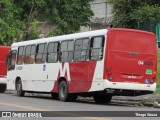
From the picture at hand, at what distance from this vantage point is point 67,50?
23312 mm

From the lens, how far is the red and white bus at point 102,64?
20781 millimetres

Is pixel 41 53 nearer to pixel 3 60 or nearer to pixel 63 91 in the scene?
pixel 63 91

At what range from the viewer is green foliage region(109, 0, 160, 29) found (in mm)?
44406

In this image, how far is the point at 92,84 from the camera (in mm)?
21375

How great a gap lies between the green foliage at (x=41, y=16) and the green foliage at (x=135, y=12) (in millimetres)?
3096

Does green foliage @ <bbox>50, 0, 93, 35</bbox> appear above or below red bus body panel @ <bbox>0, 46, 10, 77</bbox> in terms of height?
above

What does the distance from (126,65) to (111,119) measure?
6494 mm

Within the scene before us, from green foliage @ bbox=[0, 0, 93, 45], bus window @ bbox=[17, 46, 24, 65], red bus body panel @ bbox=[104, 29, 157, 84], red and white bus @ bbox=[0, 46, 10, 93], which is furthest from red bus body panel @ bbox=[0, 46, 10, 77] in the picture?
red bus body panel @ bbox=[104, 29, 157, 84]

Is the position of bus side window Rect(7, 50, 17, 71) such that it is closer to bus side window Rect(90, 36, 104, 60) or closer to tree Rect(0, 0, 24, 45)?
bus side window Rect(90, 36, 104, 60)

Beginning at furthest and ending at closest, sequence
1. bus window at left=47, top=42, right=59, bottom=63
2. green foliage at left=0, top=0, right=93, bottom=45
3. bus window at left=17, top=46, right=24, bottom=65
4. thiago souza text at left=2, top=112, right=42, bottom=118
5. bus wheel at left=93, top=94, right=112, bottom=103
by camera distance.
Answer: green foliage at left=0, top=0, right=93, bottom=45 → bus window at left=17, top=46, right=24, bottom=65 → bus window at left=47, top=42, right=59, bottom=63 → bus wheel at left=93, top=94, right=112, bottom=103 → thiago souza text at left=2, top=112, right=42, bottom=118

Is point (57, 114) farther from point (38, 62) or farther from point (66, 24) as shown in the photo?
point (66, 24)

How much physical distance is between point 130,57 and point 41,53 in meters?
5.87

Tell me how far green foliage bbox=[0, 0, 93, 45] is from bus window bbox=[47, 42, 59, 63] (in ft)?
62.1

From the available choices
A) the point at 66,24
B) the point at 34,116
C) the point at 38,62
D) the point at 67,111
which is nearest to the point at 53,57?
the point at 38,62
